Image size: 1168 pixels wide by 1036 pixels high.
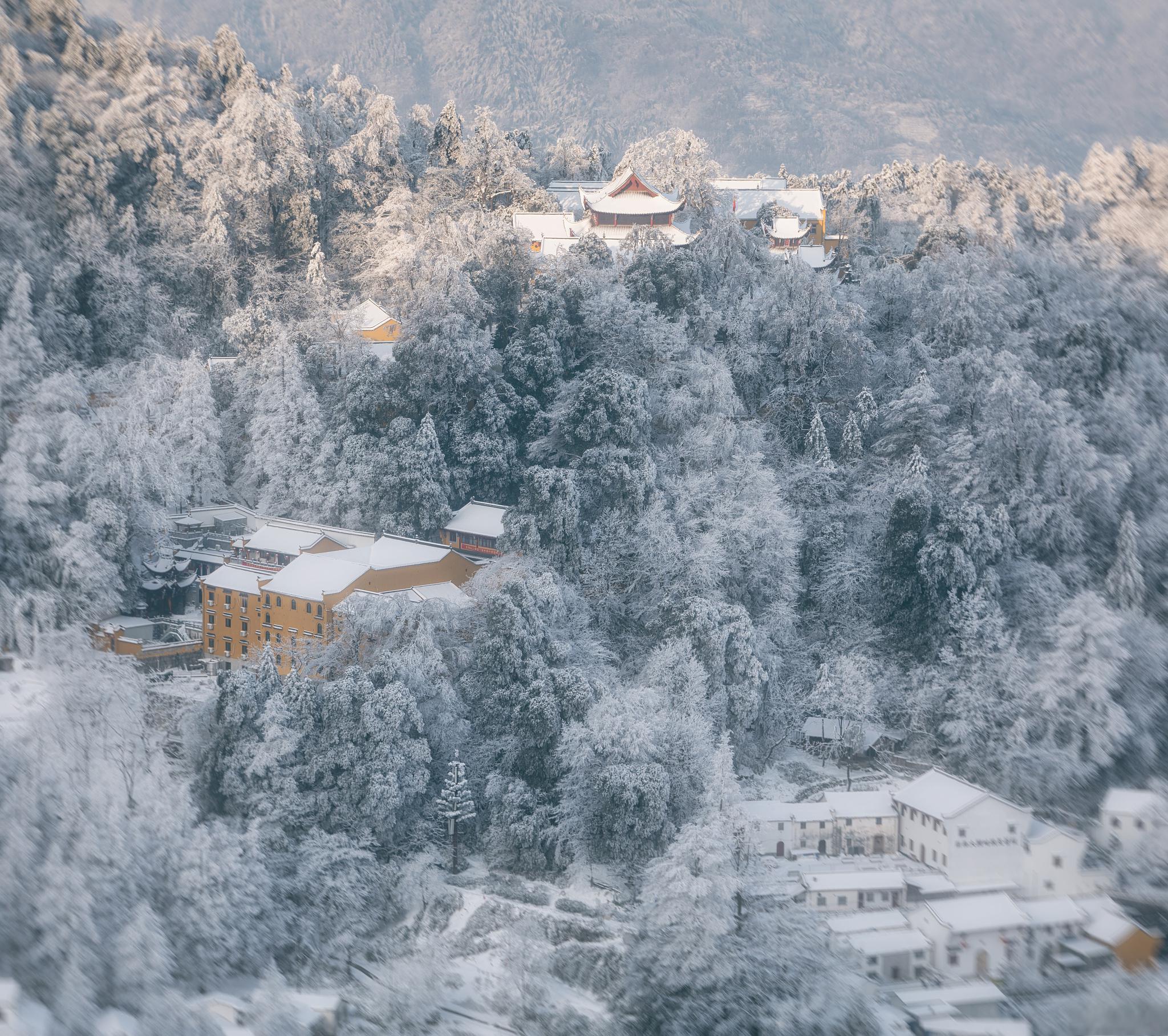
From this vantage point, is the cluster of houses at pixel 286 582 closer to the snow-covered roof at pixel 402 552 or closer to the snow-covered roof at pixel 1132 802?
the snow-covered roof at pixel 402 552

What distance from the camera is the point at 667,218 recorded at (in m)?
42.6

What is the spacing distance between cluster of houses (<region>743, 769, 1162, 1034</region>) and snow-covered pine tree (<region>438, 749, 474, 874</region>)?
5404 mm

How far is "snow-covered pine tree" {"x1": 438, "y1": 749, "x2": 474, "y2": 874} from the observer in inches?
941

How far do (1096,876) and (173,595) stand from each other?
2033cm

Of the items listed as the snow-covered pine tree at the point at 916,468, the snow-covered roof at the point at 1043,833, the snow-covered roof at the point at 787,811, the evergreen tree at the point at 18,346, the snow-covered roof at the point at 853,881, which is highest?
the evergreen tree at the point at 18,346

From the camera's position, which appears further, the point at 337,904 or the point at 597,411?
the point at 597,411

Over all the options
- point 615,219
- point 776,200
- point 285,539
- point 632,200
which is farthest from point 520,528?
point 776,200

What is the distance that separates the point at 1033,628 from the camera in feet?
93.1

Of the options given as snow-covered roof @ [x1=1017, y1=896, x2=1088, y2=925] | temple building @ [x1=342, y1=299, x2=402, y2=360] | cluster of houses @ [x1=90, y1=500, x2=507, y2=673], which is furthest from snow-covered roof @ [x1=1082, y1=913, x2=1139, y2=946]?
temple building @ [x1=342, y1=299, x2=402, y2=360]

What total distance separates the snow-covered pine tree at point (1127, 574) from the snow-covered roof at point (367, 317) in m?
20.8

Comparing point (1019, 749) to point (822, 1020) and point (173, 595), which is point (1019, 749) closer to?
point (822, 1020)

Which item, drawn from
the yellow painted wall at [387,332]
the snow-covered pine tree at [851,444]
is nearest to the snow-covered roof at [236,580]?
the yellow painted wall at [387,332]

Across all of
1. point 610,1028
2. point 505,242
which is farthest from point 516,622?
point 505,242

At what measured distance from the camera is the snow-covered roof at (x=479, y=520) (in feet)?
99.3
